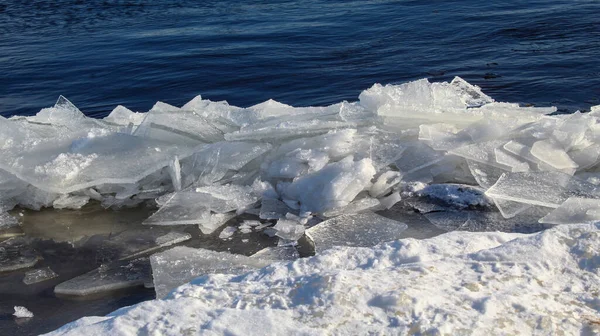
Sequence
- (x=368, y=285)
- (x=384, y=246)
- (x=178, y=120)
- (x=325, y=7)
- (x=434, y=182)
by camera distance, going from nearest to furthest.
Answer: (x=368, y=285), (x=384, y=246), (x=434, y=182), (x=178, y=120), (x=325, y=7)

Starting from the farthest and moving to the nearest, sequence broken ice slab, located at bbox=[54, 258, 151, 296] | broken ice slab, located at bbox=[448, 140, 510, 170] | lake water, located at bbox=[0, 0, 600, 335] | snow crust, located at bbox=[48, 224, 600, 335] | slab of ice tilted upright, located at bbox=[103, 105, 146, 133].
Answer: lake water, located at bbox=[0, 0, 600, 335] → slab of ice tilted upright, located at bbox=[103, 105, 146, 133] → broken ice slab, located at bbox=[448, 140, 510, 170] → broken ice slab, located at bbox=[54, 258, 151, 296] → snow crust, located at bbox=[48, 224, 600, 335]

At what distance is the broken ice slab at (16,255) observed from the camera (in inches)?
151

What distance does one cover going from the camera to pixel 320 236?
388 cm

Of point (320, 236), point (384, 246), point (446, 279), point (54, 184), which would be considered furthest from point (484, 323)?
point (54, 184)

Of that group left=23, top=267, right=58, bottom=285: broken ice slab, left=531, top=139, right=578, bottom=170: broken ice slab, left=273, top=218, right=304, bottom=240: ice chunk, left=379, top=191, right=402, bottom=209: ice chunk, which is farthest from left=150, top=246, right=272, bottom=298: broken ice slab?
left=531, top=139, right=578, bottom=170: broken ice slab

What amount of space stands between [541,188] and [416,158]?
2.45 ft

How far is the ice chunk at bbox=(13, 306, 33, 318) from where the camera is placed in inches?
132

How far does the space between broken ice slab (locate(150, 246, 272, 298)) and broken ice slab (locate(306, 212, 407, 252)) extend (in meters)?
0.38

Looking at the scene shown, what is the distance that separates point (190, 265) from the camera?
3.56 m

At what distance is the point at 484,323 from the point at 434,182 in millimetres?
2123

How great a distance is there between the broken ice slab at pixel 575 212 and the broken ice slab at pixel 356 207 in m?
0.88

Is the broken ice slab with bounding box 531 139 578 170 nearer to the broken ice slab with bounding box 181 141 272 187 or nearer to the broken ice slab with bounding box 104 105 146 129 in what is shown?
the broken ice slab with bounding box 181 141 272 187

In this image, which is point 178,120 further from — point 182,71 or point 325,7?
point 325,7

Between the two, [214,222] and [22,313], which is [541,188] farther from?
[22,313]
